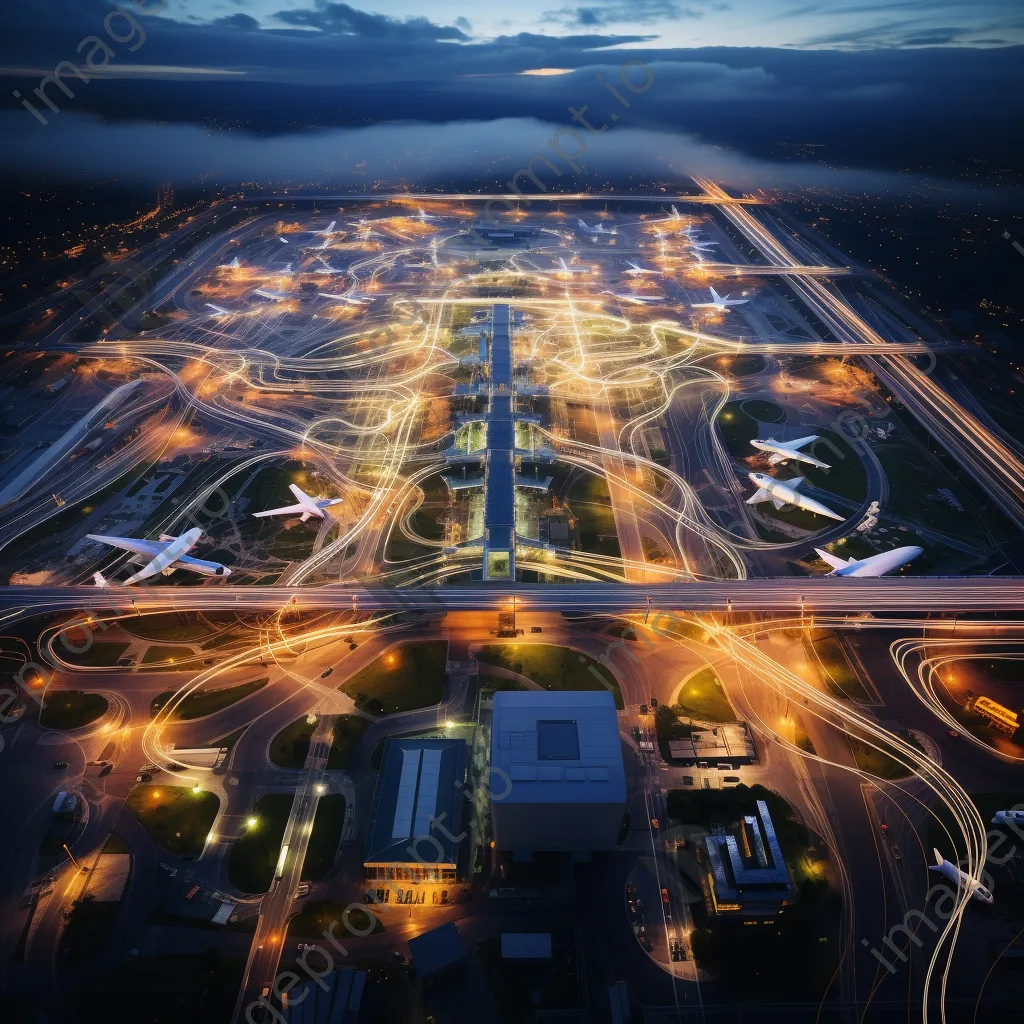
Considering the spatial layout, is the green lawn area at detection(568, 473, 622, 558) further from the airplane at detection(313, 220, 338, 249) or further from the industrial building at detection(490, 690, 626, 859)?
the airplane at detection(313, 220, 338, 249)

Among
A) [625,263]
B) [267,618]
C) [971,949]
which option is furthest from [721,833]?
[625,263]

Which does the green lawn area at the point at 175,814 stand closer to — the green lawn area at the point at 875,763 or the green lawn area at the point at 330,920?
A: the green lawn area at the point at 330,920

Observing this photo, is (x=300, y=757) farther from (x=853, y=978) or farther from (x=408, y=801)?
(x=853, y=978)

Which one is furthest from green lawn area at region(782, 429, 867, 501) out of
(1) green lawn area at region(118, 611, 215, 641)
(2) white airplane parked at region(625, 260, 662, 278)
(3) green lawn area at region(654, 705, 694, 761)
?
(1) green lawn area at region(118, 611, 215, 641)

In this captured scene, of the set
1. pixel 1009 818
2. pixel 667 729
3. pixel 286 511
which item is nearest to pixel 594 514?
pixel 667 729

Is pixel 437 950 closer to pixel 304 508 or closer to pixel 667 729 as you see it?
pixel 667 729

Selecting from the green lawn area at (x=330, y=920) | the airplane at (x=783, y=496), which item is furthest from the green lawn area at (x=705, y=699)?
the green lawn area at (x=330, y=920)

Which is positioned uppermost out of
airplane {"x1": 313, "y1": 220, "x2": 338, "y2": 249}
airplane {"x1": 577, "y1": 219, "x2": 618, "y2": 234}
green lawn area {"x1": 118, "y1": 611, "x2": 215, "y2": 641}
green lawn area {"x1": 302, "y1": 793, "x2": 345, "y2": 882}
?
airplane {"x1": 577, "y1": 219, "x2": 618, "y2": 234}

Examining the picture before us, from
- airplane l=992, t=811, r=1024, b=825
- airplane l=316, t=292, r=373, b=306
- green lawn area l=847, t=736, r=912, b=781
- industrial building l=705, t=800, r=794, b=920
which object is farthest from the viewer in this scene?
airplane l=316, t=292, r=373, b=306
